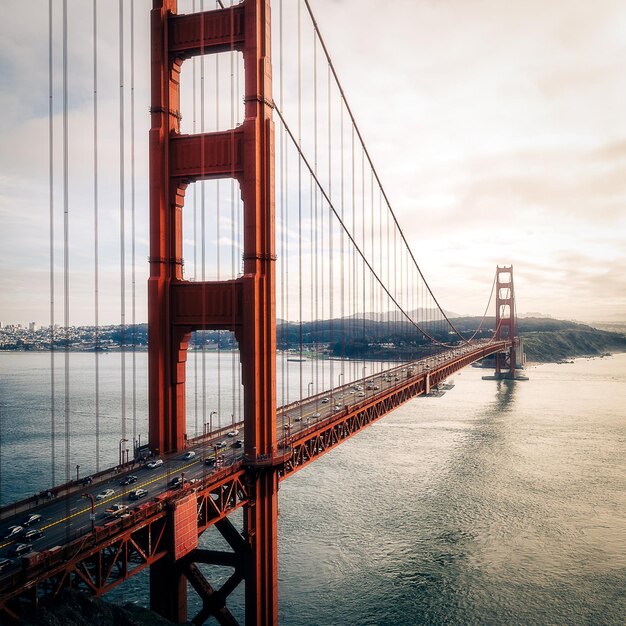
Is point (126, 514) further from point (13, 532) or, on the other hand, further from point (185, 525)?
point (13, 532)

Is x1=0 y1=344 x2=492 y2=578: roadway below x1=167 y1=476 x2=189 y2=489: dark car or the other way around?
below

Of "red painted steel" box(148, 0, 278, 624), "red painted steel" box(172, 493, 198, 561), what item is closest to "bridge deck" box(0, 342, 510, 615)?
"red painted steel" box(172, 493, 198, 561)

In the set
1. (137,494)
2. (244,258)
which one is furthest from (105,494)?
(244,258)

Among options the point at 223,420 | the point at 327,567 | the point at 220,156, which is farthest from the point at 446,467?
the point at 220,156

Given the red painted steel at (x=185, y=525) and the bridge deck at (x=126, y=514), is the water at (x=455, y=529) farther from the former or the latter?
the red painted steel at (x=185, y=525)

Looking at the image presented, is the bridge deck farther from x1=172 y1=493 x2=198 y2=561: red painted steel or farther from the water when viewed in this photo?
the water

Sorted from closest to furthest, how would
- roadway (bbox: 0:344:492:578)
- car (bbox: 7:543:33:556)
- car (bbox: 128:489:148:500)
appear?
1. car (bbox: 7:543:33:556)
2. roadway (bbox: 0:344:492:578)
3. car (bbox: 128:489:148:500)
